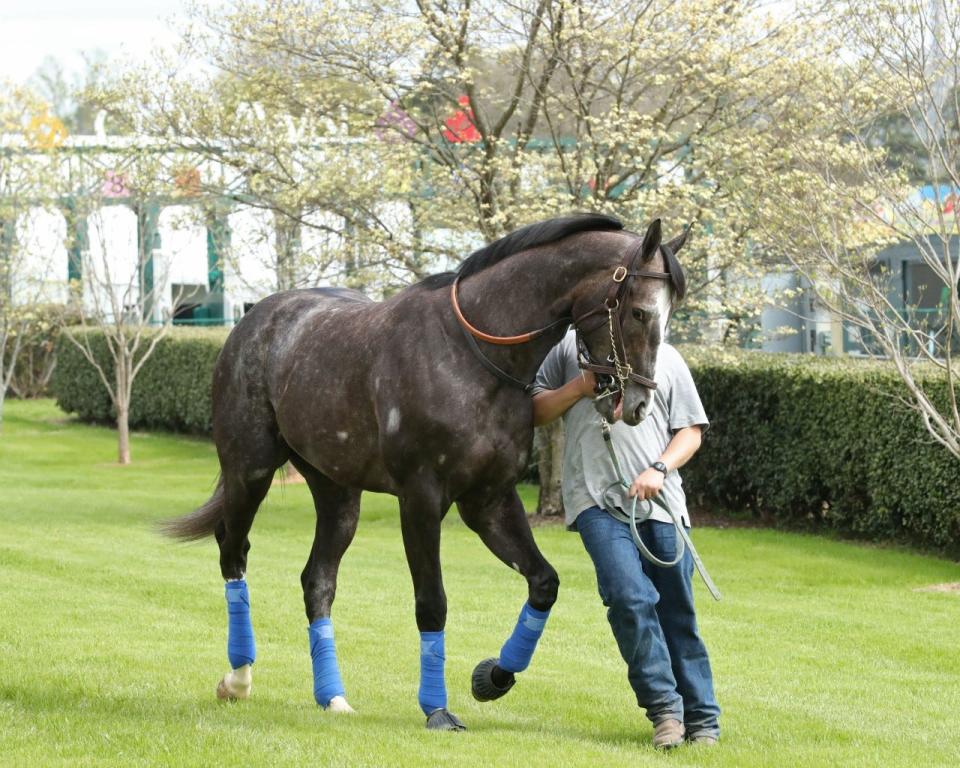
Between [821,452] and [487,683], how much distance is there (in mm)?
8089

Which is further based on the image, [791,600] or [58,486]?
[58,486]

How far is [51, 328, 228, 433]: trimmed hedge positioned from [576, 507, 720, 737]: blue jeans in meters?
17.8

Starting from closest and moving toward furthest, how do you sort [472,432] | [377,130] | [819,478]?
[472,432] → [819,478] → [377,130]

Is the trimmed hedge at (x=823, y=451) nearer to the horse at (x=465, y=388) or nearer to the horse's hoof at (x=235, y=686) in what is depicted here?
the horse at (x=465, y=388)

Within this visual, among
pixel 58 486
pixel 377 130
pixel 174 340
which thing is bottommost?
pixel 58 486

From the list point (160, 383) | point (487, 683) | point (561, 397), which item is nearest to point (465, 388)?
point (561, 397)

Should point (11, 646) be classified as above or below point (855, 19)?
below

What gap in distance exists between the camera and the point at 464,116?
14.7 metres

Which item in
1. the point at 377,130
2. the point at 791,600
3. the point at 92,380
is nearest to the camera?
the point at 791,600

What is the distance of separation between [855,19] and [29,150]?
56.5 feet

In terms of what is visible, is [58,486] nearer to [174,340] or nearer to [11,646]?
[174,340]

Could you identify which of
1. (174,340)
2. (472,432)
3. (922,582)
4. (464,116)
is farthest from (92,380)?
(472,432)

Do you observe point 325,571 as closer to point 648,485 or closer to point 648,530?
point 648,530

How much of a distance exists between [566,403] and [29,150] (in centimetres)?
2076
